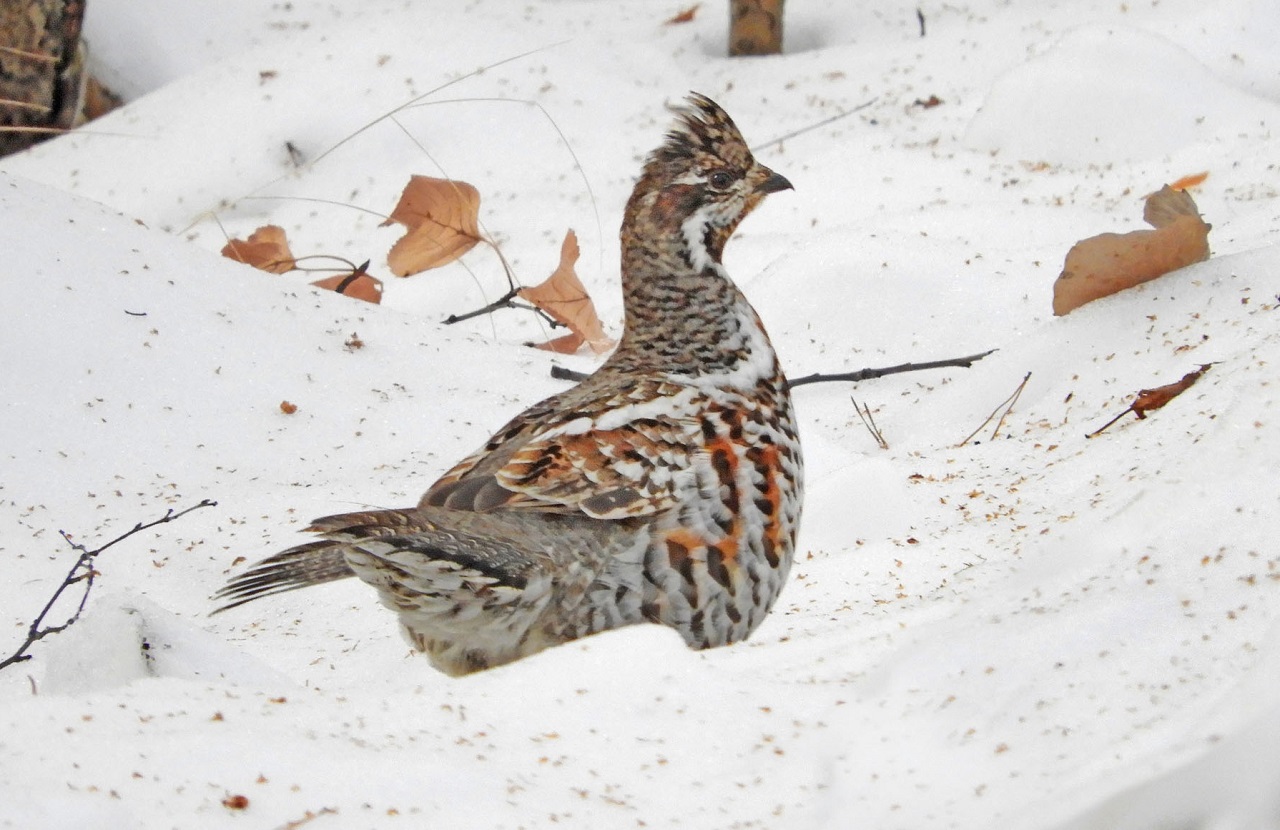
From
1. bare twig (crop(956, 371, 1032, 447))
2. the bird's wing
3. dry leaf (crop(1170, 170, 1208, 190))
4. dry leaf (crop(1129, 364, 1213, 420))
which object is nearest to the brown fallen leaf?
dry leaf (crop(1129, 364, 1213, 420))

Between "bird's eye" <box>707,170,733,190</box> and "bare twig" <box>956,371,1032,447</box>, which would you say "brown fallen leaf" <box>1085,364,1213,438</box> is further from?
"bird's eye" <box>707,170,733,190</box>

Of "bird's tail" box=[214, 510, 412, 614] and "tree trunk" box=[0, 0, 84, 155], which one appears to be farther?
"tree trunk" box=[0, 0, 84, 155]

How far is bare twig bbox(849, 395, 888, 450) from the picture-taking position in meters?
4.40

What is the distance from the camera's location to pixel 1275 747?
1.47m

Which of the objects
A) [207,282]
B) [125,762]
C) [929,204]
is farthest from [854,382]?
[125,762]

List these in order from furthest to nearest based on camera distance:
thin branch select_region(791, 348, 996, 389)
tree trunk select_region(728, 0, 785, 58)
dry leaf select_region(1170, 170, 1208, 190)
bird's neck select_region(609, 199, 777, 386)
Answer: tree trunk select_region(728, 0, 785, 58) → dry leaf select_region(1170, 170, 1208, 190) → thin branch select_region(791, 348, 996, 389) → bird's neck select_region(609, 199, 777, 386)

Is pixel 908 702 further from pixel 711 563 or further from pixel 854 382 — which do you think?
pixel 854 382

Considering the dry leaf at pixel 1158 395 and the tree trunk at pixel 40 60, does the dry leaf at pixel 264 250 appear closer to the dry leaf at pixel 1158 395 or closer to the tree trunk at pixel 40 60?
the tree trunk at pixel 40 60

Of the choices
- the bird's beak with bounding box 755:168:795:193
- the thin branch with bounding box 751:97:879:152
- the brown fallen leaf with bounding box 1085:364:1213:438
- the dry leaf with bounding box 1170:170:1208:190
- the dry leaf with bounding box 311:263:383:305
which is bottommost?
the dry leaf with bounding box 311:263:383:305

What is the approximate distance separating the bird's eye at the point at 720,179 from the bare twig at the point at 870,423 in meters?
1.10

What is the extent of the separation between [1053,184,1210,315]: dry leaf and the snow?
6cm

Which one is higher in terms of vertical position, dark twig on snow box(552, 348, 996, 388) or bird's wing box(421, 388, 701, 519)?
bird's wing box(421, 388, 701, 519)

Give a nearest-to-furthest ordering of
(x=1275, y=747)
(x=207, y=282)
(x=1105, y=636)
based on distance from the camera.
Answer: (x=1275, y=747) → (x=1105, y=636) → (x=207, y=282)

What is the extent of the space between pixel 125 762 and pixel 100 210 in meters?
3.41
